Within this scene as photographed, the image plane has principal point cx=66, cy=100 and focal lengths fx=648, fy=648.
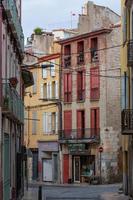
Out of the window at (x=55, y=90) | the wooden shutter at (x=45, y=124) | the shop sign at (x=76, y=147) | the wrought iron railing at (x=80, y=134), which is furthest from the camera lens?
the wooden shutter at (x=45, y=124)

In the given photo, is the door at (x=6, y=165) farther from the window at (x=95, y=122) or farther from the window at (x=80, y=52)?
the window at (x=80, y=52)

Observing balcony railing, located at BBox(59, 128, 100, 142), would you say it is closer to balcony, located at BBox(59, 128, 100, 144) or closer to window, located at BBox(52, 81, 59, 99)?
balcony, located at BBox(59, 128, 100, 144)

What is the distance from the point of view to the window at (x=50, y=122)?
60.0 metres

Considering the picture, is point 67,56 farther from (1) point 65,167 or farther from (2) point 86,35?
(1) point 65,167

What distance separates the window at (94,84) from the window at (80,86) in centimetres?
117

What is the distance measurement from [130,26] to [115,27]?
2139 cm

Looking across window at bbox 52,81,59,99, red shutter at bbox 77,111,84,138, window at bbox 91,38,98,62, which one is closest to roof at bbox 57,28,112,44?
window at bbox 91,38,98,62

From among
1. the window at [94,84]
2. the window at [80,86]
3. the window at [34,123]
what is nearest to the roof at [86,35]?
the window at [94,84]

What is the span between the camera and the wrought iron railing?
177 feet

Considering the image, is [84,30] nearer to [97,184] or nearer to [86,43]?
[86,43]

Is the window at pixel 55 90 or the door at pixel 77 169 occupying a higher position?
the window at pixel 55 90

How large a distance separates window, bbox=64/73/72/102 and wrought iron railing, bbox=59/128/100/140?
2.93m

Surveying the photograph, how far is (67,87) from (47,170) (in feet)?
27.0

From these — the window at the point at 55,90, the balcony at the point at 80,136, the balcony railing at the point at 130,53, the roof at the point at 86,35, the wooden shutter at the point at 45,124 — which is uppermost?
the roof at the point at 86,35
